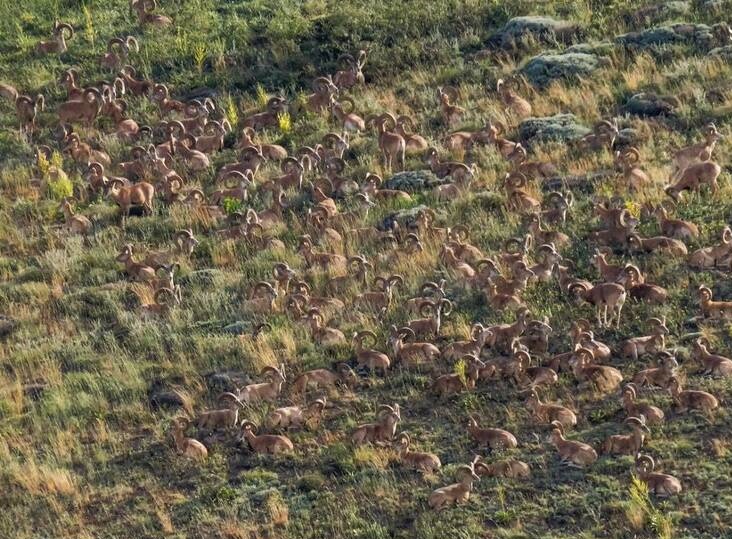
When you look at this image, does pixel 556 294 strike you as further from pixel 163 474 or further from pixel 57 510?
pixel 57 510

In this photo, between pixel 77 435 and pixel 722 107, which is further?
pixel 722 107

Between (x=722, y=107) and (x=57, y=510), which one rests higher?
(x=722, y=107)

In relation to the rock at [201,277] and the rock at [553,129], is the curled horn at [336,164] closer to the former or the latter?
the rock at [553,129]

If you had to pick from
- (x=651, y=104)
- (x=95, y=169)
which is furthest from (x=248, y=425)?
(x=651, y=104)

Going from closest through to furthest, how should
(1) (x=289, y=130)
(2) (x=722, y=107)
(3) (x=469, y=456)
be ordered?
(3) (x=469, y=456)
(2) (x=722, y=107)
(1) (x=289, y=130)

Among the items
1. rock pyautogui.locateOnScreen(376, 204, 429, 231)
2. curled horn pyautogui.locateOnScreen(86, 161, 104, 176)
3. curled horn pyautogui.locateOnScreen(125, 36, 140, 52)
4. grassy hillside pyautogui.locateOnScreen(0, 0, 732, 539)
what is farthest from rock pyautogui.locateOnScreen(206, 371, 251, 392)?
curled horn pyautogui.locateOnScreen(125, 36, 140, 52)

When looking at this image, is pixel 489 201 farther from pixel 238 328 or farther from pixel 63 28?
pixel 63 28

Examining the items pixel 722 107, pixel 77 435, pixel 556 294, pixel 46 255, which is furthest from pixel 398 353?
pixel 722 107
